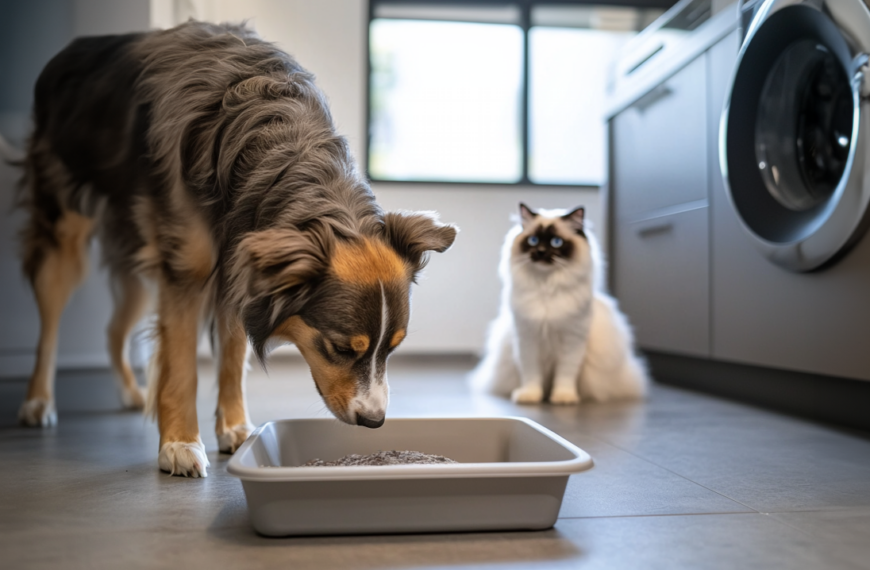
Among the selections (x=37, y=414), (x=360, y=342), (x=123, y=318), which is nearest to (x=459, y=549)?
(x=360, y=342)

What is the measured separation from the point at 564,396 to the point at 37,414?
202 cm

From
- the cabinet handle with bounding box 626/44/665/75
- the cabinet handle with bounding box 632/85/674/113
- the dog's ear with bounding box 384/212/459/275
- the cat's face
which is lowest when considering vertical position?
the dog's ear with bounding box 384/212/459/275

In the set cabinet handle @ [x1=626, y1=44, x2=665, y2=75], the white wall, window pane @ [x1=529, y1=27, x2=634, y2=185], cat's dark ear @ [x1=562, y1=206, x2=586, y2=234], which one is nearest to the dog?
cat's dark ear @ [x1=562, y1=206, x2=586, y2=234]

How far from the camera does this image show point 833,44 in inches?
92.6

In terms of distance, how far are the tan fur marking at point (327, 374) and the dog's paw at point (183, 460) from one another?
0.42m

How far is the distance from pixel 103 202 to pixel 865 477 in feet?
7.87

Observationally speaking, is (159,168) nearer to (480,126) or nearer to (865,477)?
(865,477)

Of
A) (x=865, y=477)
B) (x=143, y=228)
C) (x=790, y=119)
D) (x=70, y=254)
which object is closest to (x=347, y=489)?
(x=143, y=228)

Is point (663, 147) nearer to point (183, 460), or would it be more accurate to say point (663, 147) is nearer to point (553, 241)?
point (553, 241)

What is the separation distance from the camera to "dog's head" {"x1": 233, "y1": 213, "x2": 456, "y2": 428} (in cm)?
149

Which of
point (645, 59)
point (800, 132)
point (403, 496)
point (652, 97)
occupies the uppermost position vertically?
point (645, 59)

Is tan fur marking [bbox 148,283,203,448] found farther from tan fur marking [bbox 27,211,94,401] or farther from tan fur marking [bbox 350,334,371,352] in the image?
tan fur marking [bbox 27,211,94,401]

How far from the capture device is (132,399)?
2955 millimetres

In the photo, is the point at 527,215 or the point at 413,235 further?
the point at 527,215
